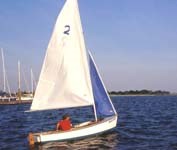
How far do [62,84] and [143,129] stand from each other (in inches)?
471

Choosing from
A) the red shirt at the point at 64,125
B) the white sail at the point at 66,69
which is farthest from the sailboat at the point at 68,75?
the red shirt at the point at 64,125

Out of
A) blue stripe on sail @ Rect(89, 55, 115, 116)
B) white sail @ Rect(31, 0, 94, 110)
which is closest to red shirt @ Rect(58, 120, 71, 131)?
white sail @ Rect(31, 0, 94, 110)

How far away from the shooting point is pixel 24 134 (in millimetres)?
34125

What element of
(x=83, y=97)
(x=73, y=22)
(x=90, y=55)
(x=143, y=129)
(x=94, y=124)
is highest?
(x=73, y=22)

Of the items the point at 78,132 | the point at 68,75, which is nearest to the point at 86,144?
the point at 78,132

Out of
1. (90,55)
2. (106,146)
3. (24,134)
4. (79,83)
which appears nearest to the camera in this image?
(106,146)

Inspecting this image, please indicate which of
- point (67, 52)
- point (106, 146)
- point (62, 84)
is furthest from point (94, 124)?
point (67, 52)

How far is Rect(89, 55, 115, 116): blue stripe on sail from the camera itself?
30.2 meters

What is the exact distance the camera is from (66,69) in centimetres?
2809

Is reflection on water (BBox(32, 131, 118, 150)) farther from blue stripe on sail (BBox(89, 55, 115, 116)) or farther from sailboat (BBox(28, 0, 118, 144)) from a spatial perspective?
blue stripe on sail (BBox(89, 55, 115, 116))

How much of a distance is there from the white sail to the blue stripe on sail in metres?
1.95

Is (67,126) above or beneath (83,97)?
beneath

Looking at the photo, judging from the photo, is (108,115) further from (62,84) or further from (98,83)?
(62,84)

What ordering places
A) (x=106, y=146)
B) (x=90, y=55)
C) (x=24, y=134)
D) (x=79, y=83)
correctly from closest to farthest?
(x=106, y=146) → (x=79, y=83) → (x=90, y=55) → (x=24, y=134)
